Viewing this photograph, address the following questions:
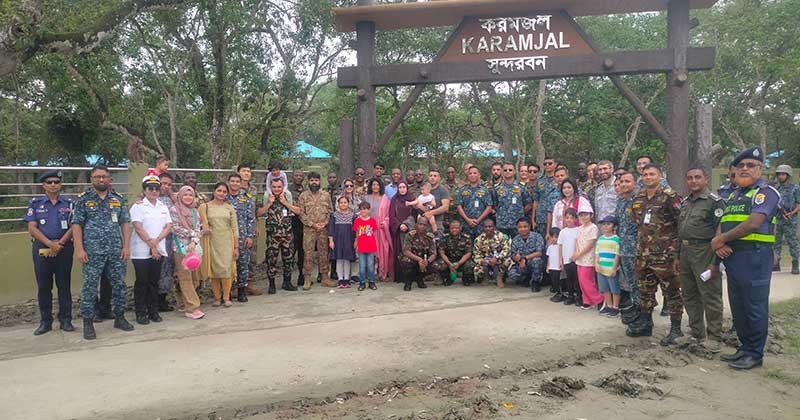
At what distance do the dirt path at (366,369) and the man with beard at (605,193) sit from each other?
4.57 feet

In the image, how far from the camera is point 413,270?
7.52 m

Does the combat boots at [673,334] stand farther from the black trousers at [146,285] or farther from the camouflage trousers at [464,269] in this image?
the black trousers at [146,285]

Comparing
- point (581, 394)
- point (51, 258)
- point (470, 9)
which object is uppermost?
point (470, 9)

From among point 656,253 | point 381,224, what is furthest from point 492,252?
point 656,253

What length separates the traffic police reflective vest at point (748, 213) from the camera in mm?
4461

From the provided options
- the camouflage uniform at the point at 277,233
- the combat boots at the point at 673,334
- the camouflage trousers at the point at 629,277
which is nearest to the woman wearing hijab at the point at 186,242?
the camouflage uniform at the point at 277,233

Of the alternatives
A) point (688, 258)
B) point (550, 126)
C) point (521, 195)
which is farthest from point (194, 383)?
point (550, 126)

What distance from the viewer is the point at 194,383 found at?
13.6 ft

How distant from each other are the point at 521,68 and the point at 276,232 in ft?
13.6

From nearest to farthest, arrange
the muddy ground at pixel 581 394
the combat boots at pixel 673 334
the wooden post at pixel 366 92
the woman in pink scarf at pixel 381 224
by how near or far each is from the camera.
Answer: the muddy ground at pixel 581 394 < the combat boots at pixel 673 334 < the woman in pink scarf at pixel 381 224 < the wooden post at pixel 366 92

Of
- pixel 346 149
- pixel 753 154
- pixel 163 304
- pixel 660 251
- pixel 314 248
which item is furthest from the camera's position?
pixel 346 149

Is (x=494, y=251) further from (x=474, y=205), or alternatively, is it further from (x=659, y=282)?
(x=659, y=282)

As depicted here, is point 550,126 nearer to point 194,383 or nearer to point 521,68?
point 521,68

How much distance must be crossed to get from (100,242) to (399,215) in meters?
3.83
